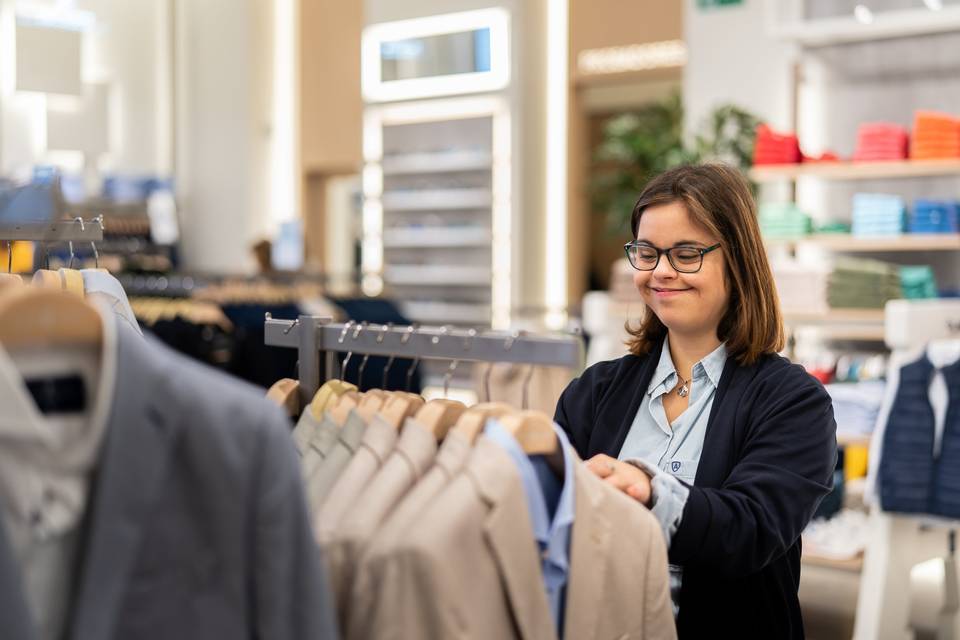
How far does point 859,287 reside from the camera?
15.5 ft

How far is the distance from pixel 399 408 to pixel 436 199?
9077 millimetres

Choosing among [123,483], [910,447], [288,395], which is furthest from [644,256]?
[910,447]

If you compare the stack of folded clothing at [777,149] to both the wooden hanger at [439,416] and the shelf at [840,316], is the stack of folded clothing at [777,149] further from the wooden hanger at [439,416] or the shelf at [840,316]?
the wooden hanger at [439,416]

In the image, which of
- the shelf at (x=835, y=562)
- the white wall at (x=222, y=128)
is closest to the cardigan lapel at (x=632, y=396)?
the shelf at (x=835, y=562)

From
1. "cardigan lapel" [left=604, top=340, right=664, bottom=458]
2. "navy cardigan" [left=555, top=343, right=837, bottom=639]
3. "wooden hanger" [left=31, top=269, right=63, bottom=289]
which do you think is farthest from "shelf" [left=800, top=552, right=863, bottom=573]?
"wooden hanger" [left=31, top=269, right=63, bottom=289]

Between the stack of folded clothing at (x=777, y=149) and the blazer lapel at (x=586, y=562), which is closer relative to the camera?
the blazer lapel at (x=586, y=562)

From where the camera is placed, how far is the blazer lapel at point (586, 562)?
1.36 metres

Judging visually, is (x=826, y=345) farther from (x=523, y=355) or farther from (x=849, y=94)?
(x=523, y=355)

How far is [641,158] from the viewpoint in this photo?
6.52m

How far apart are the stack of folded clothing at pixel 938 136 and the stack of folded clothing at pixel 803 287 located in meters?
0.74

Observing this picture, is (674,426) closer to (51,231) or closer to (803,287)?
(51,231)

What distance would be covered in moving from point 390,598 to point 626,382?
875 millimetres

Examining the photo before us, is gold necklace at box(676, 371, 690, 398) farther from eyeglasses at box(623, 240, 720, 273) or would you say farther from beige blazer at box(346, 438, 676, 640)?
beige blazer at box(346, 438, 676, 640)

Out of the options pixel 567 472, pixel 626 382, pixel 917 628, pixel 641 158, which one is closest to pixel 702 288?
pixel 626 382
